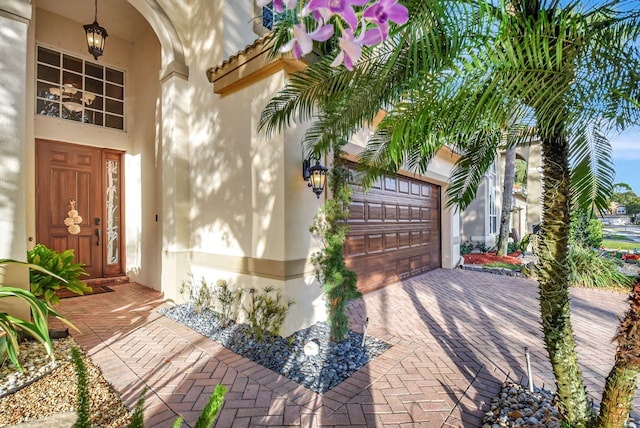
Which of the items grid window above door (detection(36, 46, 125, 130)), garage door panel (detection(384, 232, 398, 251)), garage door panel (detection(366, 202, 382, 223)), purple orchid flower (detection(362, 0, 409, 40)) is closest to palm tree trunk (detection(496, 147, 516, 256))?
garage door panel (detection(384, 232, 398, 251))

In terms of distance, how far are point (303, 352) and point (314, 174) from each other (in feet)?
7.29

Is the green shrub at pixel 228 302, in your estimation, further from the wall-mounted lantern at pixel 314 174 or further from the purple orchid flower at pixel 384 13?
the purple orchid flower at pixel 384 13

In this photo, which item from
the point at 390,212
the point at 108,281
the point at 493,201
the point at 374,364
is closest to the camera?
the point at 374,364

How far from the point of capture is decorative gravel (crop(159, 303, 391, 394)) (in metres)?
3.20

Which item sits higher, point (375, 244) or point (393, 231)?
point (393, 231)

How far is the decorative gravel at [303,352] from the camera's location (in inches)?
126

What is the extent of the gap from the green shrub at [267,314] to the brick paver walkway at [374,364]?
48 centimetres

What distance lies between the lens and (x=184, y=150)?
564cm

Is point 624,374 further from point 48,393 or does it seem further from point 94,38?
point 94,38

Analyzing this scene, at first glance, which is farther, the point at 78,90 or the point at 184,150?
the point at 78,90

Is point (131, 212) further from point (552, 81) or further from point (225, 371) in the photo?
point (552, 81)

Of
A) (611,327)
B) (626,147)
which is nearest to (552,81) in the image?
(626,147)

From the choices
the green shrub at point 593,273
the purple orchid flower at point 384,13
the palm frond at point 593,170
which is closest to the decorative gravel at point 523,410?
the palm frond at point 593,170

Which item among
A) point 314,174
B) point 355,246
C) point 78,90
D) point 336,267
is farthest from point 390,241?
point 78,90
